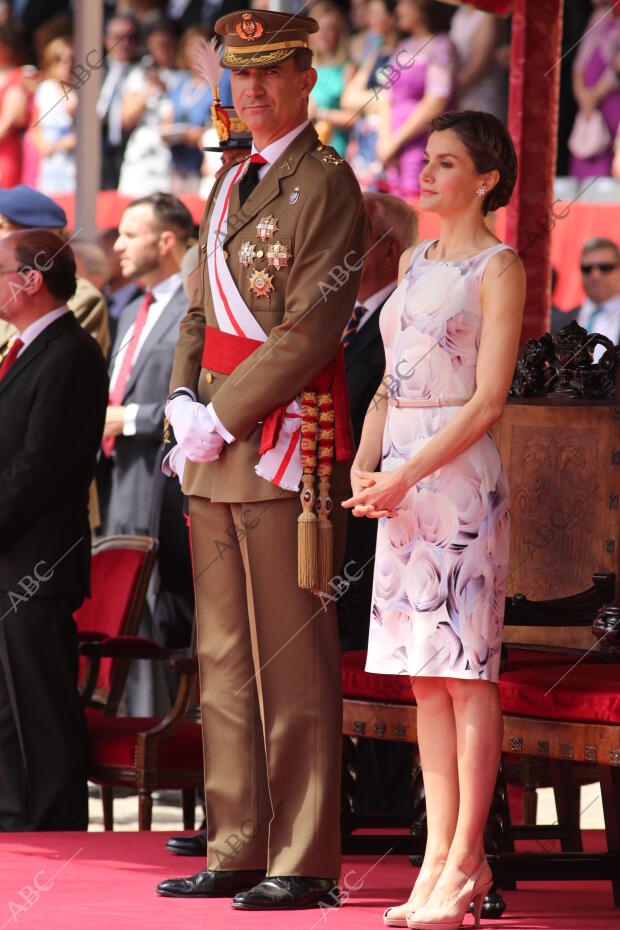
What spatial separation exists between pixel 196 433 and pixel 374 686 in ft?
2.79

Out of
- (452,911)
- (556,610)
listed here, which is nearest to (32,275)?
(556,610)

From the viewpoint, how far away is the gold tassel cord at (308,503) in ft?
11.4

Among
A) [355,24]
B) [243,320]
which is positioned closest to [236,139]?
[243,320]

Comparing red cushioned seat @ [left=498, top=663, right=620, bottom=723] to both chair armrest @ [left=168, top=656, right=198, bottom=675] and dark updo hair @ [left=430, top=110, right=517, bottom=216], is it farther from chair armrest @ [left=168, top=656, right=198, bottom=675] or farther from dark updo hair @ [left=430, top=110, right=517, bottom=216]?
chair armrest @ [left=168, top=656, right=198, bottom=675]

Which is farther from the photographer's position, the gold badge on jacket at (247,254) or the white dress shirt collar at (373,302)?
the white dress shirt collar at (373,302)

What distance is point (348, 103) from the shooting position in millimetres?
9953

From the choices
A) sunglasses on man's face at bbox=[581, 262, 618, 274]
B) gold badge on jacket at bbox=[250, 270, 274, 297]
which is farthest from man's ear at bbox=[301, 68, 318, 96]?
sunglasses on man's face at bbox=[581, 262, 618, 274]

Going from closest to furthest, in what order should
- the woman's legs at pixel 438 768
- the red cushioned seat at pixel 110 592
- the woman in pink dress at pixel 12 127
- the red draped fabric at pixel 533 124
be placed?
the woman's legs at pixel 438 768, the red draped fabric at pixel 533 124, the red cushioned seat at pixel 110 592, the woman in pink dress at pixel 12 127

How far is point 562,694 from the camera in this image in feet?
12.0

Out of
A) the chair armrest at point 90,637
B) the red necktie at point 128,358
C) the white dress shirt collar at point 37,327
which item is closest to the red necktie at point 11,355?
the white dress shirt collar at point 37,327

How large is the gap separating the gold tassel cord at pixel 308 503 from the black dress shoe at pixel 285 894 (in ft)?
1.91

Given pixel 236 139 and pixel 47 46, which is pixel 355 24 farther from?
pixel 236 139

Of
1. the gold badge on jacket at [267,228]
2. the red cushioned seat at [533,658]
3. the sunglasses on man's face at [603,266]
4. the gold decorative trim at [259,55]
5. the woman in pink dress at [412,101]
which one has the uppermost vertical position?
the woman in pink dress at [412,101]

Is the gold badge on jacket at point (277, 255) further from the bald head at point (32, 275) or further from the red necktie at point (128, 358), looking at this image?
the red necktie at point (128, 358)
